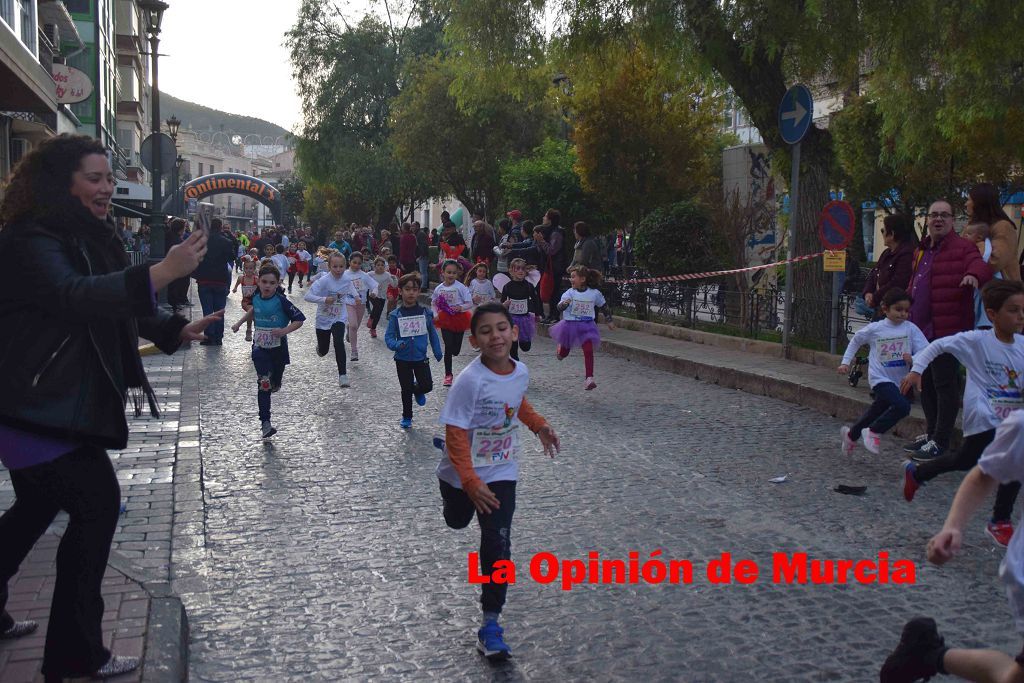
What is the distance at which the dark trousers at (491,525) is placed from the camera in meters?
4.22

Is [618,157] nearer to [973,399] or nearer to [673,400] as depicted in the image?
[673,400]

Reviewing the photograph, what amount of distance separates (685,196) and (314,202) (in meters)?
55.1

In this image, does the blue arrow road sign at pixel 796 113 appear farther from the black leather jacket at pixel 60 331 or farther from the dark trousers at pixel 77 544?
the dark trousers at pixel 77 544

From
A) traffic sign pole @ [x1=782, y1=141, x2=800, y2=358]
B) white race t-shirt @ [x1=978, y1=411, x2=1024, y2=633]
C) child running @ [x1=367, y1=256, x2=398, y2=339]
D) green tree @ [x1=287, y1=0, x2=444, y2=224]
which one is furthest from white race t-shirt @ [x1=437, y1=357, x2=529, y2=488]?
green tree @ [x1=287, y1=0, x2=444, y2=224]

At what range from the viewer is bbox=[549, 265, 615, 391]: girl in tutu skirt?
11.8 metres

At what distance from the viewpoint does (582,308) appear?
1191cm

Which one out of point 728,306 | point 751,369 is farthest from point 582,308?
point 728,306

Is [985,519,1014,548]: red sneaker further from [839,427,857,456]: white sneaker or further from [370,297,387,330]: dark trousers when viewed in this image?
[370,297,387,330]: dark trousers

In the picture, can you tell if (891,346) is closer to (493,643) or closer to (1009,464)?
(493,643)

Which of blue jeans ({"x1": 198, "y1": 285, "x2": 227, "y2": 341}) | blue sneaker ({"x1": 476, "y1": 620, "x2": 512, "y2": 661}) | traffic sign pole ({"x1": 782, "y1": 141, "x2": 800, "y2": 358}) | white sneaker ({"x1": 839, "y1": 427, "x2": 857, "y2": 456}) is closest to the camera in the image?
blue sneaker ({"x1": 476, "y1": 620, "x2": 512, "y2": 661})

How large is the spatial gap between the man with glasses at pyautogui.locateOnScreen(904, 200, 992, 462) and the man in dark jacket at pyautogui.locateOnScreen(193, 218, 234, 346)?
1085cm

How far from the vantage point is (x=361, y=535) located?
5.92 meters

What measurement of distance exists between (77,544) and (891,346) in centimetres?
599

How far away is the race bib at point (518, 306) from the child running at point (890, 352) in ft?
16.9
